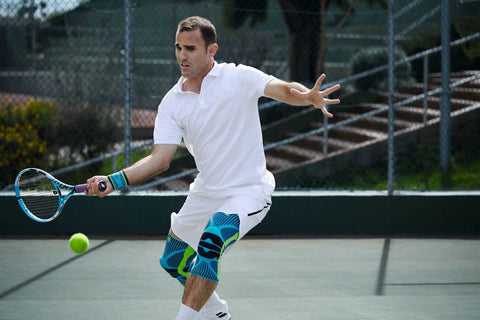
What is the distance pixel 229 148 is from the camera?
4410mm

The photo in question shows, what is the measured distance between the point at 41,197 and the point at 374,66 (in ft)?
31.4

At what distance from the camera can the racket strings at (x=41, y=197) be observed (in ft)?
15.4

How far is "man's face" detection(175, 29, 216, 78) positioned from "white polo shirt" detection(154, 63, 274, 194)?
0.26ft

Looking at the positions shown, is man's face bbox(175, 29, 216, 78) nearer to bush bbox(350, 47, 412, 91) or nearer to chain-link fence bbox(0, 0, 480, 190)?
chain-link fence bbox(0, 0, 480, 190)

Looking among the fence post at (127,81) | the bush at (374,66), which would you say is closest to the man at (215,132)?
the fence post at (127,81)

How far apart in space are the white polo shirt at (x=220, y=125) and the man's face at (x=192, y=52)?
0.26ft

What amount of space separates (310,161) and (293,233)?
269 centimetres

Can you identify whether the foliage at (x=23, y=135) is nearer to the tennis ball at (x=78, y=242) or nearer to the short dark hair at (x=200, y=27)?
the tennis ball at (x=78, y=242)

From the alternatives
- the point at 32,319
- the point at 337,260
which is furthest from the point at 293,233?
the point at 32,319

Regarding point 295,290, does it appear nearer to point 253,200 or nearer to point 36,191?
point 253,200

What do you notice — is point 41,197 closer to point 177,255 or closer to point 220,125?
point 177,255

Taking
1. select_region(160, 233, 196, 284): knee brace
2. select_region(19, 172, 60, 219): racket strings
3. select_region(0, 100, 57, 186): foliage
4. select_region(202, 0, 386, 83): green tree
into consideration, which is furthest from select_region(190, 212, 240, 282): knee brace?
select_region(202, 0, 386, 83): green tree

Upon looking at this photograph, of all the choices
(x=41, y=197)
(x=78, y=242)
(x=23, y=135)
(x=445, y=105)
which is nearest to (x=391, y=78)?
(x=445, y=105)

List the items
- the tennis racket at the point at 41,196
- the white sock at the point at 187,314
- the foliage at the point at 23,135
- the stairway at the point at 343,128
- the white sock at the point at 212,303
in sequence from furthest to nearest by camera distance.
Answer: the stairway at the point at 343,128 < the foliage at the point at 23,135 < the white sock at the point at 212,303 < the tennis racket at the point at 41,196 < the white sock at the point at 187,314
